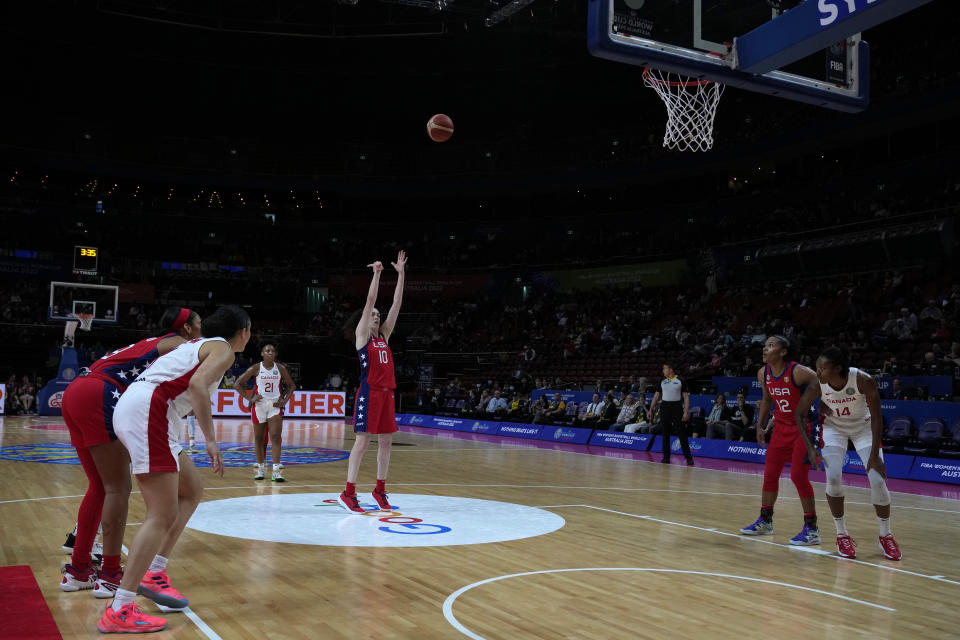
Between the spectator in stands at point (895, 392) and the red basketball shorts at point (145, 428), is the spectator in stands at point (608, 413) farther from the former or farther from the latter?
the red basketball shorts at point (145, 428)

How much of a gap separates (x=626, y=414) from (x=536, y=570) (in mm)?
13264

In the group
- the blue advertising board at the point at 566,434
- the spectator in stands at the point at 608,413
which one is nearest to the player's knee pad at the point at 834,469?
the spectator in stands at the point at 608,413

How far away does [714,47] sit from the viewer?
7.57 meters

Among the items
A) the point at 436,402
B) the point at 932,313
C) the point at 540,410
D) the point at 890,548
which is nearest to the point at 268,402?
the point at 890,548

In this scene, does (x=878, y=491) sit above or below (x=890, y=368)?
below

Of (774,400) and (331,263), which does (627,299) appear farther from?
(774,400)

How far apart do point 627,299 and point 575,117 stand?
9.59m

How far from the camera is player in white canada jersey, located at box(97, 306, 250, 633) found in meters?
3.95

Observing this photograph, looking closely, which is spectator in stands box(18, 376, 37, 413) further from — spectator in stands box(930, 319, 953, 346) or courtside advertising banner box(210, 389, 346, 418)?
spectator in stands box(930, 319, 953, 346)

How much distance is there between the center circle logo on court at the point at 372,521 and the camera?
6.50m

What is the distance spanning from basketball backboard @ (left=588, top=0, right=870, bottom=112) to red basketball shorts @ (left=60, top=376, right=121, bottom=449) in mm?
4944

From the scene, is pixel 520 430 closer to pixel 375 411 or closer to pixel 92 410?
pixel 375 411

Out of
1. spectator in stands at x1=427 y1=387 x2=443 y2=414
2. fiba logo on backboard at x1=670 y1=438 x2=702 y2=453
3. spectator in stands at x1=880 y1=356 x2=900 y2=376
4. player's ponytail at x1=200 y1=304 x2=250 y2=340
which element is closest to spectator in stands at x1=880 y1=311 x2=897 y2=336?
spectator in stands at x1=880 y1=356 x2=900 y2=376

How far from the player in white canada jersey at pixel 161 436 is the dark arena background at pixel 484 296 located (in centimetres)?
19
